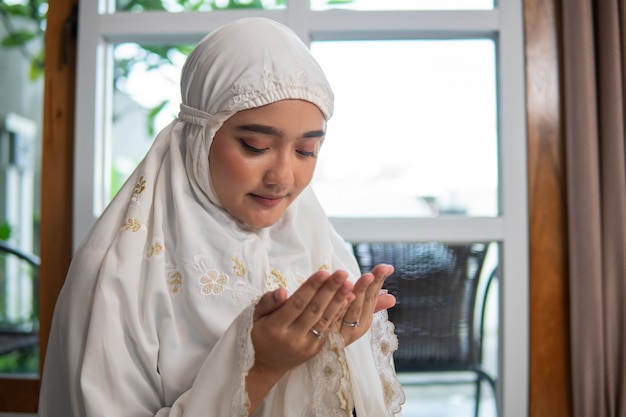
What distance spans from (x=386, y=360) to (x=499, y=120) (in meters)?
0.88

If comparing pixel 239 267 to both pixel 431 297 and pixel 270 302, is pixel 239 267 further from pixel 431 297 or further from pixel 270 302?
pixel 431 297

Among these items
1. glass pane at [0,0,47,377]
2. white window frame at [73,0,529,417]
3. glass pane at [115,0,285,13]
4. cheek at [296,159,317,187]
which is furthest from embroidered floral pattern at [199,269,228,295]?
glass pane at [0,0,47,377]

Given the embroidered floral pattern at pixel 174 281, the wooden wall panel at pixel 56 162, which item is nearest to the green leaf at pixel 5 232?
the wooden wall panel at pixel 56 162

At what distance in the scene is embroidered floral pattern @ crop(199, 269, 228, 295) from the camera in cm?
107

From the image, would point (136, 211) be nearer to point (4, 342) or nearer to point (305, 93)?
point (305, 93)

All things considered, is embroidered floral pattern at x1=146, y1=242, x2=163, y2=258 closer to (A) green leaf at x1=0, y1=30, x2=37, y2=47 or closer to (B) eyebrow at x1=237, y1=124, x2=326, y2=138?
(B) eyebrow at x1=237, y1=124, x2=326, y2=138

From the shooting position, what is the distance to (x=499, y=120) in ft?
5.39

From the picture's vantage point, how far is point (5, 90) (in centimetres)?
245

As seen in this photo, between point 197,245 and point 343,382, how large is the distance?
377 millimetres

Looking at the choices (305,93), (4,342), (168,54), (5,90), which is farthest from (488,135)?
(5,90)

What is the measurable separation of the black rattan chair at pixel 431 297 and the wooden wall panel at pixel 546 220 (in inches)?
5.9

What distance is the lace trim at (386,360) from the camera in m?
1.03

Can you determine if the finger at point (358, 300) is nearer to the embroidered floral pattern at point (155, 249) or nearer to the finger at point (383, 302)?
the finger at point (383, 302)

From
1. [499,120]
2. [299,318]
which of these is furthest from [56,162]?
[499,120]
